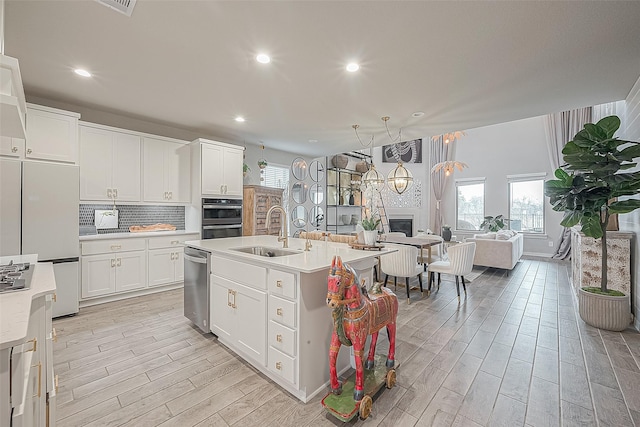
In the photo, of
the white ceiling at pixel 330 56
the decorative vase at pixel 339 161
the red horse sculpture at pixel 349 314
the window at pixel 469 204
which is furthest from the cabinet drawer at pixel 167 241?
the window at pixel 469 204

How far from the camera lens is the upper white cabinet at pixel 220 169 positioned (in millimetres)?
4465

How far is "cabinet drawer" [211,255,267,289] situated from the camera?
2.03 m

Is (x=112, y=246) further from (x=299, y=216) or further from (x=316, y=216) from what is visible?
(x=316, y=216)

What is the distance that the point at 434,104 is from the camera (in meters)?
3.54

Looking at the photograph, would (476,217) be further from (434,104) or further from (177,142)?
(177,142)

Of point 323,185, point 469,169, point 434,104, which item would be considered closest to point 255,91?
point 434,104

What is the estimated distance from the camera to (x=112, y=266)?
3615 mm

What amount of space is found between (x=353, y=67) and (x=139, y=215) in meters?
4.01

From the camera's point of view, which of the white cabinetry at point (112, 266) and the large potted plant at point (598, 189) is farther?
the white cabinetry at point (112, 266)

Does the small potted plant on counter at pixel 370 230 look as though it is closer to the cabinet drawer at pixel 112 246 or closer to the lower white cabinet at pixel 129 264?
the lower white cabinet at pixel 129 264

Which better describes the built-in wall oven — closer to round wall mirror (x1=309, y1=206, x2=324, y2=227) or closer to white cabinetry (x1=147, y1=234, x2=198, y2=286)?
white cabinetry (x1=147, y1=234, x2=198, y2=286)

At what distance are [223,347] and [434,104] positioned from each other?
3804 mm

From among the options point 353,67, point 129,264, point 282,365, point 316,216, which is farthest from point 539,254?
point 129,264

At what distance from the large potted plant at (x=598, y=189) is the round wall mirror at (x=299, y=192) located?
491 centimetres
